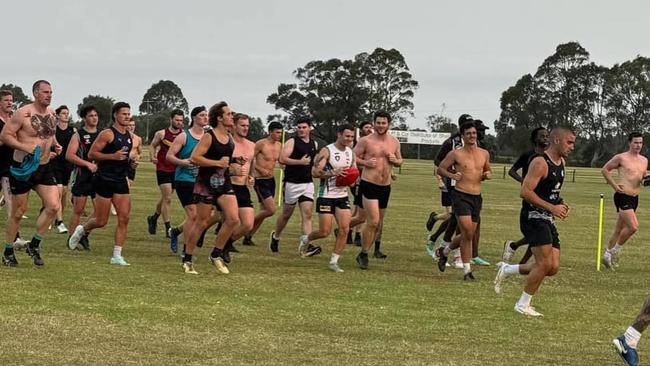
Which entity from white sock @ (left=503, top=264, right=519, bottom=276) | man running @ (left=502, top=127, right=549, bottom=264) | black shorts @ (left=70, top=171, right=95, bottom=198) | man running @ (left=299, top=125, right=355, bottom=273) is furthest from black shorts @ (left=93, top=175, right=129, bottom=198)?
man running @ (left=502, top=127, right=549, bottom=264)

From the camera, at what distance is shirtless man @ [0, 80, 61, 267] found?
11133 millimetres

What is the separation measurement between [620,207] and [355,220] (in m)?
4.05

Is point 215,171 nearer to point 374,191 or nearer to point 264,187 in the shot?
point 374,191

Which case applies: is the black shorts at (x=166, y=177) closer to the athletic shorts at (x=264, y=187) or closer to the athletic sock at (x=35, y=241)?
the athletic shorts at (x=264, y=187)

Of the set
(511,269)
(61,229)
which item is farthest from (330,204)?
(61,229)

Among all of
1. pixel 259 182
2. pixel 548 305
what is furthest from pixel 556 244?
pixel 259 182

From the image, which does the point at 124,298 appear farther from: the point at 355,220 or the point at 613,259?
the point at 613,259

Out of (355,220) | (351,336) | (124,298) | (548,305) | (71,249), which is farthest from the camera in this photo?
(355,220)

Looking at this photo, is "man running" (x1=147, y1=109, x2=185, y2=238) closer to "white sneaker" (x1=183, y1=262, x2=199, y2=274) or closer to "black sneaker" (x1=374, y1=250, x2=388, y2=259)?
"black sneaker" (x1=374, y1=250, x2=388, y2=259)

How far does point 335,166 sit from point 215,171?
6.51ft

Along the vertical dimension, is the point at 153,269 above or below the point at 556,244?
below

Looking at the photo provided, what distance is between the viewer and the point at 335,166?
42.1 ft

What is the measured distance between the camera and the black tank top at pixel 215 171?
37.8 feet

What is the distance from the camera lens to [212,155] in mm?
11555
